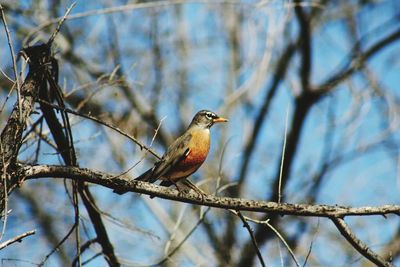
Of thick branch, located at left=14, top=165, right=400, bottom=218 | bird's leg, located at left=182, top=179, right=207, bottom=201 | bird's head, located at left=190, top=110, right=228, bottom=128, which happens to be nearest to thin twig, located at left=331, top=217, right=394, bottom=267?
thick branch, located at left=14, top=165, right=400, bottom=218

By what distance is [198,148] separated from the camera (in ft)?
15.6

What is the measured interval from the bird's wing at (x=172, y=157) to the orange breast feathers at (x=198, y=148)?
0.03m

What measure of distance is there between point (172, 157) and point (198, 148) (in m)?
0.31

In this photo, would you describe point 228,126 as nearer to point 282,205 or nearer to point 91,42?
point 91,42

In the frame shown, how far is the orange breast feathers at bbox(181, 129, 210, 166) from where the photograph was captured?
15.1ft

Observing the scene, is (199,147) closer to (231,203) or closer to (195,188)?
(195,188)

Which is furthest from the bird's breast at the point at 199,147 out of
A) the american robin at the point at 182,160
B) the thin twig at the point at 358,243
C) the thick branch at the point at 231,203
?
the thin twig at the point at 358,243

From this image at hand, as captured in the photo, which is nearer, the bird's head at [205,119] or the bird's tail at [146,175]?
the bird's tail at [146,175]

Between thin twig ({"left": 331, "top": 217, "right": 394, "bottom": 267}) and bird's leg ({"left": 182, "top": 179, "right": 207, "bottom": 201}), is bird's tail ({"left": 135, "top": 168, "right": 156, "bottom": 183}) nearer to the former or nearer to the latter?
bird's leg ({"left": 182, "top": 179, "right": 207, "bottom": 201})

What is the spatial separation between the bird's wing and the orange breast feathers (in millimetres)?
32

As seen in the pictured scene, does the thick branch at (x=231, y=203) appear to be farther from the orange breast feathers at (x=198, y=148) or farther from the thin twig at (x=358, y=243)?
the orange breast feathers at (x=198, y=148)

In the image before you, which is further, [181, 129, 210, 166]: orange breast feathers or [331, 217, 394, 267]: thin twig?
[181, 129, 210, 166]: orange breast feathers

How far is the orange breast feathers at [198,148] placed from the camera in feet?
15.1

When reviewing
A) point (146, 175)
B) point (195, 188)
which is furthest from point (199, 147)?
point (195, 188)
